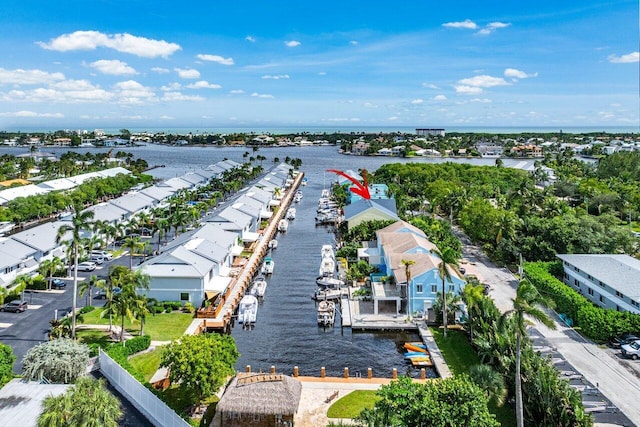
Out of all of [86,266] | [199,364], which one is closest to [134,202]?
[86,266]

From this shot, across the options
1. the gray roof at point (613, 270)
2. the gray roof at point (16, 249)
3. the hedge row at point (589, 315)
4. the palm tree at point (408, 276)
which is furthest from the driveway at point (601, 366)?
the gray roof at point (16, 249)

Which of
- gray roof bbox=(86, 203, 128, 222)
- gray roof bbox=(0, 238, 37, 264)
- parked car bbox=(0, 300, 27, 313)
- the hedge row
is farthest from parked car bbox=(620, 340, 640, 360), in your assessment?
gray roof bbox=(86, 203, 128, 222)

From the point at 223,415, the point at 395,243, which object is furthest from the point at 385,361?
the point at 395,243

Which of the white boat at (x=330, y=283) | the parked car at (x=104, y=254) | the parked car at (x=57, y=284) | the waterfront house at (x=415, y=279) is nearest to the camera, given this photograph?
the waterfront house at (x=415, y=279)

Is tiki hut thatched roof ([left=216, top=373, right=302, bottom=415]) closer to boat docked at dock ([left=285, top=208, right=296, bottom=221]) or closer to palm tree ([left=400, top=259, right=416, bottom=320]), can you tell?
palm tree ([left=400, top=259, right=416, bottom=320])

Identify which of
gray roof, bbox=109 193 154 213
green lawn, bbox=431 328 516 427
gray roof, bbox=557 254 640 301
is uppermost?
gray roof, bbox=109 193 154 213

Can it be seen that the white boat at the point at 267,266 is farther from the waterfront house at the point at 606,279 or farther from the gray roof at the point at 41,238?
the waterfront house at the point at 606,279

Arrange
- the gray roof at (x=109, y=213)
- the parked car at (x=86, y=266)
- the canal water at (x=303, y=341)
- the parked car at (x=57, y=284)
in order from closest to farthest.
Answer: the canal water at (x=303, y=341) < the parked car at (x=57, y=284) < the parked car at (x=86, y=266) < the gray roof at (x=109, y=213)
